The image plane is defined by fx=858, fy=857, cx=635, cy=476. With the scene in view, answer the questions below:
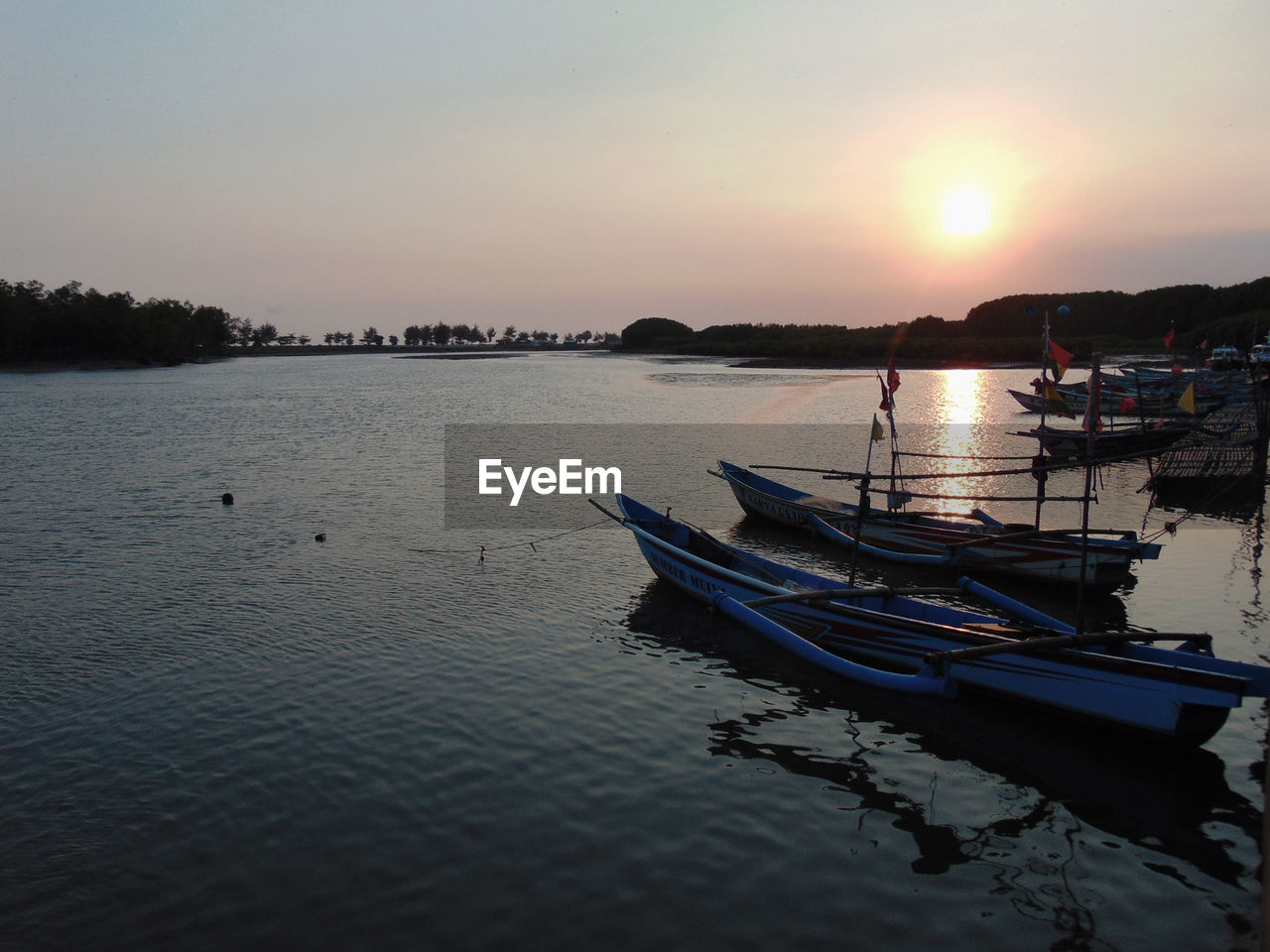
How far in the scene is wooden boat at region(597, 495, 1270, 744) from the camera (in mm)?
9586

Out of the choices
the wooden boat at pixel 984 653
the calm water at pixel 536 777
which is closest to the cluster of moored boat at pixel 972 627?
the wooden boat at pixel 984 653

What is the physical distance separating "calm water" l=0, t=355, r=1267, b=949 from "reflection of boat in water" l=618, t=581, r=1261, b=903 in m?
0.04

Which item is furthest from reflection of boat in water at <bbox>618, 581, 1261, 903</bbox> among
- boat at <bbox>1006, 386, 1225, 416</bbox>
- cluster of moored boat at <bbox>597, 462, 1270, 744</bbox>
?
boat at <bbox>1006, 386, 1225, 416</bbox>

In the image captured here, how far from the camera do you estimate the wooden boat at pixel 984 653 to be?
9.59m

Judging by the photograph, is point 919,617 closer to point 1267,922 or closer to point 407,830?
point 1267,922

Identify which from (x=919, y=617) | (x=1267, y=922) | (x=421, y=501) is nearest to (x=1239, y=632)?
(x=919, y=617)

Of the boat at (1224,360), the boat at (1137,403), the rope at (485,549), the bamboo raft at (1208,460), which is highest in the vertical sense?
the boat at (1224,360)

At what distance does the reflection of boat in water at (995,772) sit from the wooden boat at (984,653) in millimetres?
404

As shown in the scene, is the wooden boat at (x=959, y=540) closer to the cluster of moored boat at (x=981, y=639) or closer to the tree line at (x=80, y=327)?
the cluster of moored boat at (x=981, y=639)

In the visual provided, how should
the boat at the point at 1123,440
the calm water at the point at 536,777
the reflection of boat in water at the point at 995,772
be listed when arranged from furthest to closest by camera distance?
the boat at the point at 1123,440 < the reflection of boat in water at the point at 995,772 < the calm water at the point at 536,777

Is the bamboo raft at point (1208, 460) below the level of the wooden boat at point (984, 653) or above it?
above

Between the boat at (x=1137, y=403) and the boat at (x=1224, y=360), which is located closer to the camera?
the boat at (x=1137, y=403)

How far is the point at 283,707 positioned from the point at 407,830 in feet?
12.1

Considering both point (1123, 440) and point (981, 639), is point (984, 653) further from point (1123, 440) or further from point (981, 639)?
point (1123, 440)
